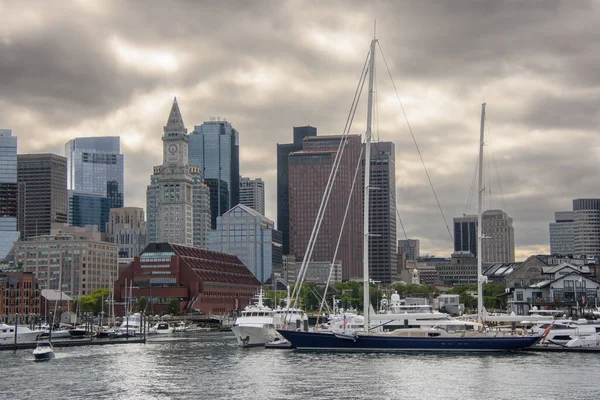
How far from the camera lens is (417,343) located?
357 ft

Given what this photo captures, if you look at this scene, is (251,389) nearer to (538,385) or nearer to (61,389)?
(61,389)

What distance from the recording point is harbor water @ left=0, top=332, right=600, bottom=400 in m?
78.4

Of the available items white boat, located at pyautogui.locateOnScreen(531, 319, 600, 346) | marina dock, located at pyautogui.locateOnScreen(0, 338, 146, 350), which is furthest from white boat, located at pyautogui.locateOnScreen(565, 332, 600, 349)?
marina dock, located at pyautogui.locateOnScreen(0, 338, 146, 350)

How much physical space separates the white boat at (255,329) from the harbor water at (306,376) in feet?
43.9

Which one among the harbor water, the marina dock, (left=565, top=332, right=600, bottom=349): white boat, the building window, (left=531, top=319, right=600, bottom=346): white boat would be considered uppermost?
the building window

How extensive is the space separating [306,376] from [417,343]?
24253mm

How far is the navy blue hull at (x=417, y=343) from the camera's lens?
10794 cm

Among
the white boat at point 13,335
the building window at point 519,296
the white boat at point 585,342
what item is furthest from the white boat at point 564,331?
the white boat at point 13,335

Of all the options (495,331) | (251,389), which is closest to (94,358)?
(251,389)

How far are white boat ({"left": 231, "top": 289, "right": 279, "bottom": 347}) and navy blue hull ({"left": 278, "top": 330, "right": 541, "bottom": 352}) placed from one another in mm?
25894

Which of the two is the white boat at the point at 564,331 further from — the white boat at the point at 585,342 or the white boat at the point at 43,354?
the white boat at the point at 43,354

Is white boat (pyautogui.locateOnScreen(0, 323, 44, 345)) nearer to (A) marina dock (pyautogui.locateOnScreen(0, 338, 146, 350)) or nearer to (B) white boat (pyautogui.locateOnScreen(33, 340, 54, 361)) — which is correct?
(A) marina dock (pyautogui.locateOnScreen(0, 338, 146, 350))

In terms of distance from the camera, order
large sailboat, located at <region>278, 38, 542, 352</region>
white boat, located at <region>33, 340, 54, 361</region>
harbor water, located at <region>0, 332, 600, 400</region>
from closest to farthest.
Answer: harbor water, located at <region>0, 332, 600, 400</region>, large sailboat, located at <region>278, 38, 542, 352</region>, white boat, located at <region>33, 340, 54, 361</region>

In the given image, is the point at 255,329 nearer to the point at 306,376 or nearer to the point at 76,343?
the point at 76,343
